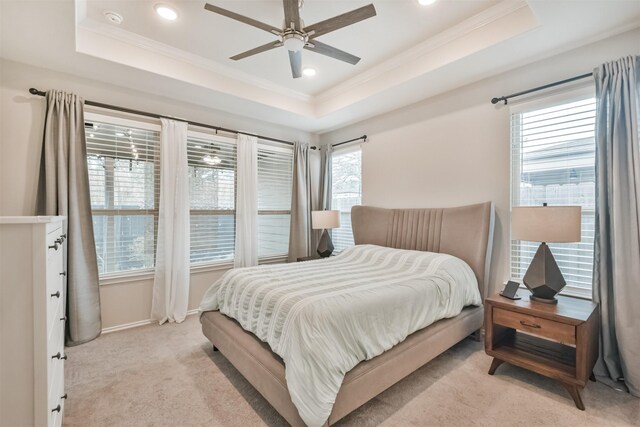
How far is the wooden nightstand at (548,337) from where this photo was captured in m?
1.85

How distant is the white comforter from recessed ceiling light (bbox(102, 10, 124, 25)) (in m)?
2.39

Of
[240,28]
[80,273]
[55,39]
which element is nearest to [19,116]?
[55,39]

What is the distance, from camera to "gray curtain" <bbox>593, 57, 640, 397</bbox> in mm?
1989

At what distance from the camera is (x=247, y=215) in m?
4.00

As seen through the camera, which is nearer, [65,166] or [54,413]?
[54,413]

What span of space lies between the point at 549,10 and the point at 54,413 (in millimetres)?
3772

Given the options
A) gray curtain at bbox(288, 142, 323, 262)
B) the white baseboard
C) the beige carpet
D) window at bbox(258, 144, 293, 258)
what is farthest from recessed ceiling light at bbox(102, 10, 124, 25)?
the beige carpet

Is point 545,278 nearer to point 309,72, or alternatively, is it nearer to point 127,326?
point 309,72

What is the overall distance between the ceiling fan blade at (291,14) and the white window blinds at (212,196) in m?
2.22

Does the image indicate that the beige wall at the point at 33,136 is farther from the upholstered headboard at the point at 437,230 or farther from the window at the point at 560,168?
the window at the point at 560,168

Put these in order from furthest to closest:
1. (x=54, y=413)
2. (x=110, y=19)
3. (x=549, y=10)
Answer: (x=110, y=19) → (x=549, y=10) → (x=54, y=413)

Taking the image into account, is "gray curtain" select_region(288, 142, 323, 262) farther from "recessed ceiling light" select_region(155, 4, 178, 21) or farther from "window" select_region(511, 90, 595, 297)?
"window" select_region(511, 90, 595, 297)

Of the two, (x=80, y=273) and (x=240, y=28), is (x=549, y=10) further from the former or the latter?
(x=80, y=273)

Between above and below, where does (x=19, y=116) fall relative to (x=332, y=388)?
above
